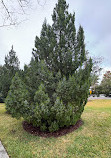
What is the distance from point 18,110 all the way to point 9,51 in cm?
666

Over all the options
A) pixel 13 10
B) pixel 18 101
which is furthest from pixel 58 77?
pixel 13 10

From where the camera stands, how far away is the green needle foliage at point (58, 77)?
2.90 m

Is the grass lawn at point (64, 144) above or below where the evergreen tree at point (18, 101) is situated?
below

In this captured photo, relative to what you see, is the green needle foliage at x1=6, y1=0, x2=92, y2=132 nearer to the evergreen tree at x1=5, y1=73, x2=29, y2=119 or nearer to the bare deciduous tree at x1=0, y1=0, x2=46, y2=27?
the evergreen tree at x1=5, y1=73, x2=29, y2=119

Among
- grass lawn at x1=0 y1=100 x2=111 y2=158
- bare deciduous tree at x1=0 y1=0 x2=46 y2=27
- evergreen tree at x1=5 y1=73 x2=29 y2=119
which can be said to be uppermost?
bare deciduous tree at x1=0 y1=0 x2=46 y2=27

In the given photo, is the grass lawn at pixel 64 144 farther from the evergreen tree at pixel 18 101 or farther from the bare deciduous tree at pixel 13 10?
the bare deciduous tree at pixel 13 10

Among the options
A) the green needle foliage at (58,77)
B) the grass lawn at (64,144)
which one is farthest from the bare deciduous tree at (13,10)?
the grass lawn at (64,144)

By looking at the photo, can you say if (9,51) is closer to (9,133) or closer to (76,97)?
(9,133)

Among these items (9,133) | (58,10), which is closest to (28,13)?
(58,10)

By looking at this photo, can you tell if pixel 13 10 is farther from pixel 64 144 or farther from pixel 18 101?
pixel 64 144

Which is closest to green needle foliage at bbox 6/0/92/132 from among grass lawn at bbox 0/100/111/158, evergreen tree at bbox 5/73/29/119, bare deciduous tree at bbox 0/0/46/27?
evergreen tree at bbox 5/73/29/119

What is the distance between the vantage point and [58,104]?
2.76m

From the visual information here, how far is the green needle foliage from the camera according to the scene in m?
2.90

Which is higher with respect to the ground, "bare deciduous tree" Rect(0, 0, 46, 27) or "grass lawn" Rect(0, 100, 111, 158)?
"bare deciduous tree" Rect(0, 0, 46, 27)
